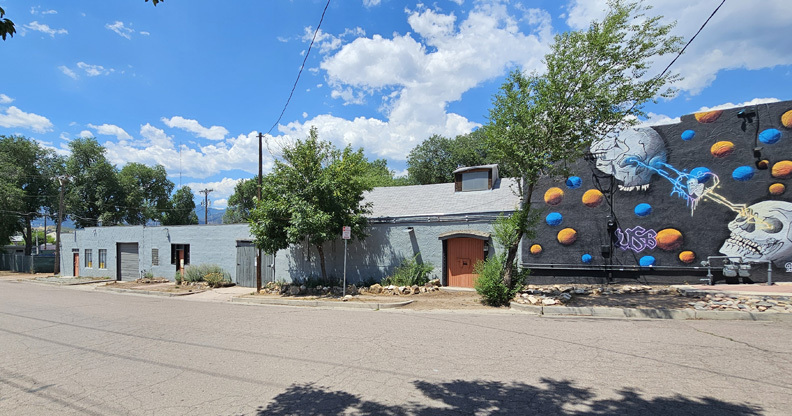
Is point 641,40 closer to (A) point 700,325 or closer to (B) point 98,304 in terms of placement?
(A) point 700,325

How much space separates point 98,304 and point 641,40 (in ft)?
63.5

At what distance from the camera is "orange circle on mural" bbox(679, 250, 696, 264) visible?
13.1 metres

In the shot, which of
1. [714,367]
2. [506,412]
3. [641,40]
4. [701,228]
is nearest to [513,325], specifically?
[714,367]

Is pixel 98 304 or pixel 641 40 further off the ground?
pixel 641 40

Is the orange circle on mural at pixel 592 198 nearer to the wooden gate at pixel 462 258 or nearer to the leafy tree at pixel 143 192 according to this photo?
the wooden gate at pixel 462 258

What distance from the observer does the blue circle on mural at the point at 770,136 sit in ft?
41.1

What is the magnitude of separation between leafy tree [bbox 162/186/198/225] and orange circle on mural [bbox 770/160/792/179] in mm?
59640

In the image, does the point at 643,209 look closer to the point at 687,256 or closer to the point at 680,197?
the point at 680,197

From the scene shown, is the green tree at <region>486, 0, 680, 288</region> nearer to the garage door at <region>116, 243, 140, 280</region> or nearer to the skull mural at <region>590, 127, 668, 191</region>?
the skull mural at <region>590, 127, 668, 191</region>

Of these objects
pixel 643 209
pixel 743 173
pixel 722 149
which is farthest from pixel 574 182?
pixel 743 173

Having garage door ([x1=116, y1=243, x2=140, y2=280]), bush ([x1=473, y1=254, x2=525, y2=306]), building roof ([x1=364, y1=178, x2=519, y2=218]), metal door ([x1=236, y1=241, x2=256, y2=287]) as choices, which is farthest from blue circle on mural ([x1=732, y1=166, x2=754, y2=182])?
Result: garage door ([x1=116, y1=243, x2=140, y2=280])

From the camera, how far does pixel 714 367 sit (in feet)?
17.3

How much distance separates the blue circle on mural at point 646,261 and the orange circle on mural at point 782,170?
4595mm

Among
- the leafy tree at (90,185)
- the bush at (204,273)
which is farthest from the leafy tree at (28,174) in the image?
the bush at (204,273)
